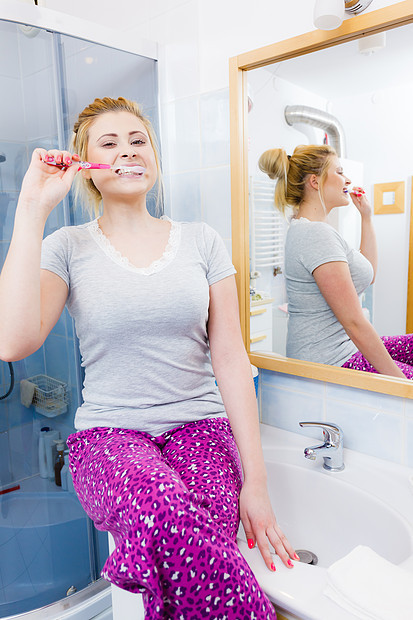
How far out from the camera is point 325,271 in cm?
125

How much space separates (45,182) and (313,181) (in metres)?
0.65

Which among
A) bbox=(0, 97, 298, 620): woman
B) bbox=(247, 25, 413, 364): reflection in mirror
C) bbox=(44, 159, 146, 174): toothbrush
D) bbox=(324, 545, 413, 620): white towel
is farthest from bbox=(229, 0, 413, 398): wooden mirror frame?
bbox=(324, 545, 413, 620): white towel

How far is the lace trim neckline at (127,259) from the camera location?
1.09m

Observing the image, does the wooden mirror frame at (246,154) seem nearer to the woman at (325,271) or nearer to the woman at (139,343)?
the woman at (325,271)

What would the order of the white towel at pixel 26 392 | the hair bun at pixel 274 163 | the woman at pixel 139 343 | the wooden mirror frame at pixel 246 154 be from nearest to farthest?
the woman at pixel 139 343 < the wooden mirror frame at pixel 246 154 < the hair bun at pixel 274 163 < the white towel at pixel 26 392

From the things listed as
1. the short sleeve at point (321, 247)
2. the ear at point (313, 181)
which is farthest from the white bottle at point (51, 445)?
the ear at point (313, 181)

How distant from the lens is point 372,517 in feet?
3.48

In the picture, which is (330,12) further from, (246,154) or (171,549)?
(171,549)

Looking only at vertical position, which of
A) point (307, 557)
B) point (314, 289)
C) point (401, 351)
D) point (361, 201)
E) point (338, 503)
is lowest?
point (307, 557)

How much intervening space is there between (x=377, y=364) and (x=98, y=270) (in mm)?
693

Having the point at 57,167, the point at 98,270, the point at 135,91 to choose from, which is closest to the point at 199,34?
the point at 135,91

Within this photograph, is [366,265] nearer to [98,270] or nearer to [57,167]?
[98,270]

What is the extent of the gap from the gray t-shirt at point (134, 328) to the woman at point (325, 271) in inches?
12.4

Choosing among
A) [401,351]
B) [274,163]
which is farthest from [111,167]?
[401,351]
